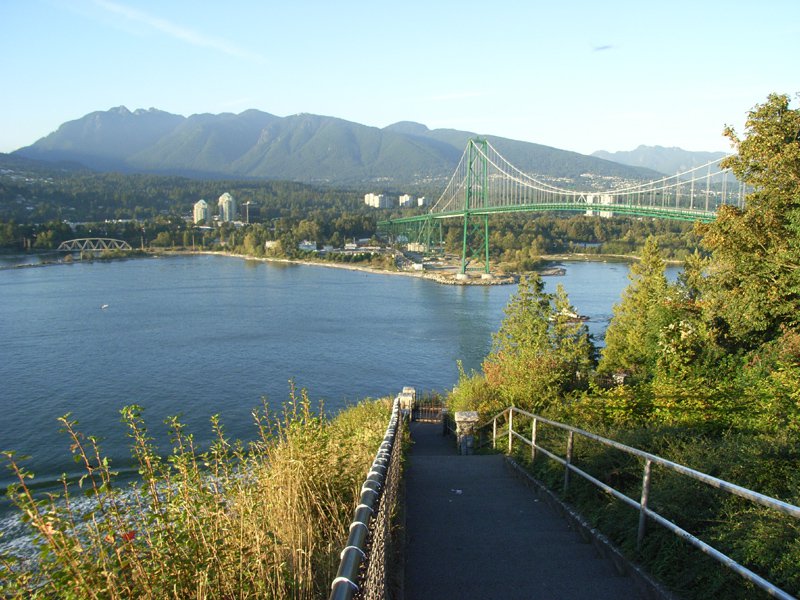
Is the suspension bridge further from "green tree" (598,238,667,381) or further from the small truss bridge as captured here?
the small truss bridge

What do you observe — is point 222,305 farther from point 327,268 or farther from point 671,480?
point 671,480

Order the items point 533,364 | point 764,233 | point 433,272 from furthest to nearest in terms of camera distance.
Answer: point 433,272 → point 764,233 → point 533,364

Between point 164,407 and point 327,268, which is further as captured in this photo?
point 327,268

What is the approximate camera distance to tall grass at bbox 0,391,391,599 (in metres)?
1.23

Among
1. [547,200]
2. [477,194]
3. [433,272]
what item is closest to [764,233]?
[547,200]

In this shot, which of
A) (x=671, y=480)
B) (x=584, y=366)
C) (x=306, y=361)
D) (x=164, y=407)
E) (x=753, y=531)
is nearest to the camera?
(x=753, y=531)

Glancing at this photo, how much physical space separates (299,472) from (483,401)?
3600 millimetres

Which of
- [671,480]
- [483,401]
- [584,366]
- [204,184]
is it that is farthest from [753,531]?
[204,184]

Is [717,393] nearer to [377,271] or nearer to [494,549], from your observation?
[494,549]

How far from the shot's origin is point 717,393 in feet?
11.7

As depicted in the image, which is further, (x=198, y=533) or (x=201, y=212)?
(x=201, y=212)

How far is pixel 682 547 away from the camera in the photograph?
65.2 inches

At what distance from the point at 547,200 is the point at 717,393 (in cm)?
3216

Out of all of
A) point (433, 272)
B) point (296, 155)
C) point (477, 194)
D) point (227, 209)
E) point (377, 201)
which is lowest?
point (433, 272)
